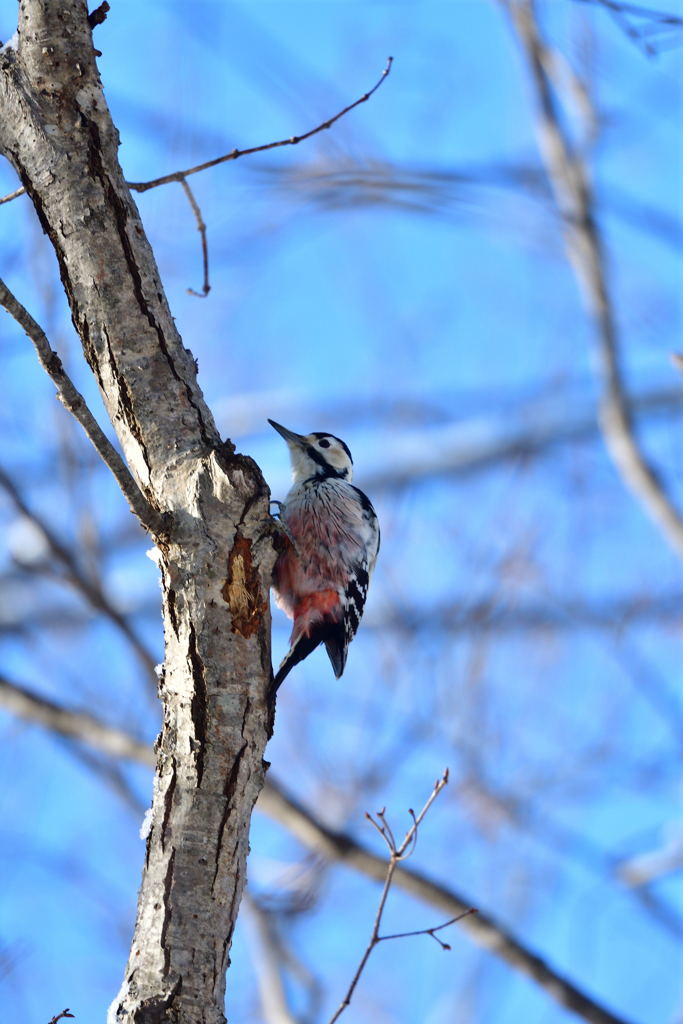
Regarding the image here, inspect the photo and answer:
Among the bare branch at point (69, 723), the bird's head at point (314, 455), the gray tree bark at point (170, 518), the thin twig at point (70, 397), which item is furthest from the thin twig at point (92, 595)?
the thin twig at point (70, 397)

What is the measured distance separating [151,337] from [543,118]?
18.1 ft

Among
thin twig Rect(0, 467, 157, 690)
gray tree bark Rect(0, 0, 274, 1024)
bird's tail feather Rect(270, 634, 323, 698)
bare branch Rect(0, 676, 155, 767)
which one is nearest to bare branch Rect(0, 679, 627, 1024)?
bare branch Rect(0, 676, 155, 767)

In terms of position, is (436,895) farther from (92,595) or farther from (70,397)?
(70,397)

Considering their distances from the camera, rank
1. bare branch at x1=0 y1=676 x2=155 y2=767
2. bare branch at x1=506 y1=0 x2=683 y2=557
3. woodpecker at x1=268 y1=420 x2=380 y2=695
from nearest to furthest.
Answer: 1. woodpecker at x1=268 y1=420 x2=380 y2=695
2. bare branch at x1=0 y1=676 x2=155 y2=767
3. bare branch at x1=506 y1=0 x2=683 y2=557

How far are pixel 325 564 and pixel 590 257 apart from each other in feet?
13.5

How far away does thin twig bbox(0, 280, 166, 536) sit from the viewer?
2.23 meters

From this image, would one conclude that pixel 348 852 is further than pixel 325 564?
Yes

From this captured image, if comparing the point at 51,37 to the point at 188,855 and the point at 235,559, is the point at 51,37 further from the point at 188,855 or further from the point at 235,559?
the point at 188,855

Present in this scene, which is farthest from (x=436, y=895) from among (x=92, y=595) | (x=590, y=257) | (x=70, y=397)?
(x=590, y=257)

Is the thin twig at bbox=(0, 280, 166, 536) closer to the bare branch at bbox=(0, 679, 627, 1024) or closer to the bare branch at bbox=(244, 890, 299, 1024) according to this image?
the bare branch at bbox=(0, 679, 627, 1024)

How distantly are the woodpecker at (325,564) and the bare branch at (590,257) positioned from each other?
2.98 metres

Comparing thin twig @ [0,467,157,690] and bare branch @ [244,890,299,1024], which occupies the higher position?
thin twig @ [0,467,157,690]

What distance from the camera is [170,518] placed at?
7.85 feet

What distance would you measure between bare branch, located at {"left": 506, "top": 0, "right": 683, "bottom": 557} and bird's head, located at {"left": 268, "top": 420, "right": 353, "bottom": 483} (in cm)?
262
